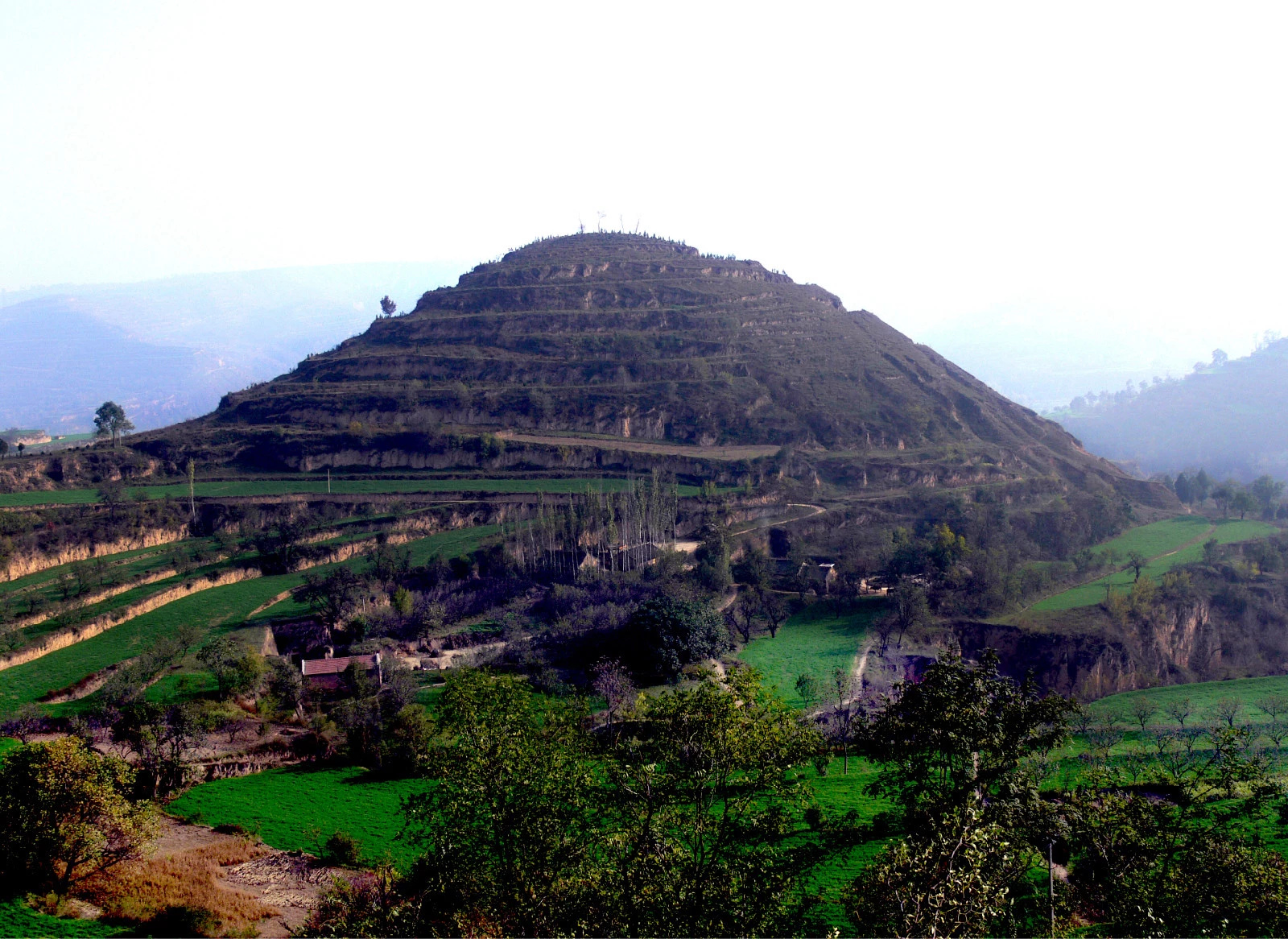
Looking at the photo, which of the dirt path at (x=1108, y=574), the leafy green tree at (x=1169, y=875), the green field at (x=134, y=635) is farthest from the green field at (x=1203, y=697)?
the green field at (x=134, y=635)

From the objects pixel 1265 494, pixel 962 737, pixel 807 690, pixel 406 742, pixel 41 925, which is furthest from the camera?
pixel 1265 494

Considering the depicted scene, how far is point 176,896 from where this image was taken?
18312 mm

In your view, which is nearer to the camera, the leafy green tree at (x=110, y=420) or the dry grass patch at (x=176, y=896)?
the dry grass patch at (x=176, y=896)

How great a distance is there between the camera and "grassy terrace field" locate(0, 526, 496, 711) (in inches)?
1236

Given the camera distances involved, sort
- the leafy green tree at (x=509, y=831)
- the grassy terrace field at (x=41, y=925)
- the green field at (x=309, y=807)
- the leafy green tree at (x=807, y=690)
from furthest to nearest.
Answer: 1. the leafy green tree at (x=807, y=690)
2. the green field at (x=309, y=807)
3. the grassy terrace field at (x=41, y=925)
4. the leafy green tree at (x=509, y=831)

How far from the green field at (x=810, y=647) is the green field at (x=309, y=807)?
55.5ft

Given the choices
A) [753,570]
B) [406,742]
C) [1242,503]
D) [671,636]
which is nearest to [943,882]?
[406,742]

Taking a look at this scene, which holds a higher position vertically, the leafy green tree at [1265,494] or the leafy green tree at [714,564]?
the leafy green tree at [1265,494]

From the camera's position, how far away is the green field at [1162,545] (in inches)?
1793

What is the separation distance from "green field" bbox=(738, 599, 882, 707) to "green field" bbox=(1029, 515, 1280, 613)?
10.2m

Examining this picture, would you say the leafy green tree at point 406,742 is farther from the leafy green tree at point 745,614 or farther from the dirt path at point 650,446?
the dirt path at point 650,446

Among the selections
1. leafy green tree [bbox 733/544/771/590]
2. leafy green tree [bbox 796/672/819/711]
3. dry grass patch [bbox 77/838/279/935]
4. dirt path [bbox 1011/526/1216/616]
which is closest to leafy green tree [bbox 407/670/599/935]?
dry grass patch [bbox 77/838/279/935]

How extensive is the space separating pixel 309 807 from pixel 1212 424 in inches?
5801

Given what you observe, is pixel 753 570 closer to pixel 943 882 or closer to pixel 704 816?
pixel 704 816
